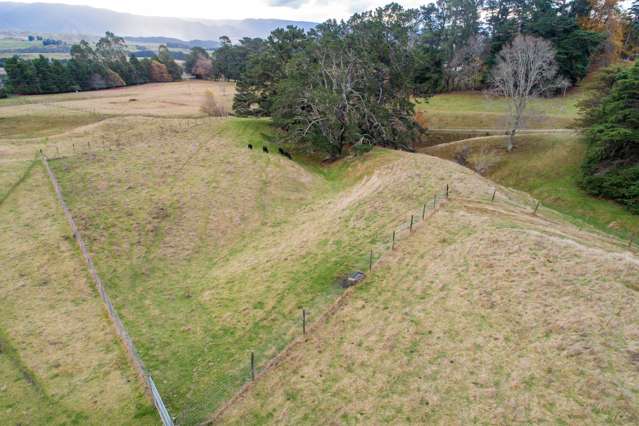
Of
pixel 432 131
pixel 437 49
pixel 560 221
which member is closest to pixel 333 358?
pixel 560 221

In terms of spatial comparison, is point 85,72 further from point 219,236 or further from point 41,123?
point 219,236

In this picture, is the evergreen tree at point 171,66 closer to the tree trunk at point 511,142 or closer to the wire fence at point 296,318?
the wire fence at point 296,318

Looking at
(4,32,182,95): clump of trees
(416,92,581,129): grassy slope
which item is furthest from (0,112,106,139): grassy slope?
(416,92,581,129): grassy slope

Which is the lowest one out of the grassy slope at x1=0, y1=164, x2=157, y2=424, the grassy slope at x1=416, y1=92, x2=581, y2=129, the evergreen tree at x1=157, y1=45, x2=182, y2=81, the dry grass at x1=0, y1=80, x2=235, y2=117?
the grassy slope at x1=0, y1=164, x2=157, y2=424

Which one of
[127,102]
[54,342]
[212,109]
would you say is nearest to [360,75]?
[212,109]

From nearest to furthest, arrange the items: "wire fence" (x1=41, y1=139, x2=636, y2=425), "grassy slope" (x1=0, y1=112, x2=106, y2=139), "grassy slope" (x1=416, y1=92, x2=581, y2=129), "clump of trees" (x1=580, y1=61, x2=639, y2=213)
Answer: "wire fence" (x1=41, y1=139, x2=636, y2=425) → "clump of trees" (x1=580, y1=61, x2=639, y2=213) → "grassy slope" (x1=0, y1=112, x2=106, y2=139) → "grassy slope" (x1=416, y1=92, x2=581, y2=129)

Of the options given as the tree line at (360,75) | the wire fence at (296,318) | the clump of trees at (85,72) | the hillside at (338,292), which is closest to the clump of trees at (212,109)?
the tree line at (360,75)

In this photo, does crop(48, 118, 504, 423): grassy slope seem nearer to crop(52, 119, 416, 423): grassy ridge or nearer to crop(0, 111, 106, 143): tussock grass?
crop(52, 119, 416, 423): grassy ridge
